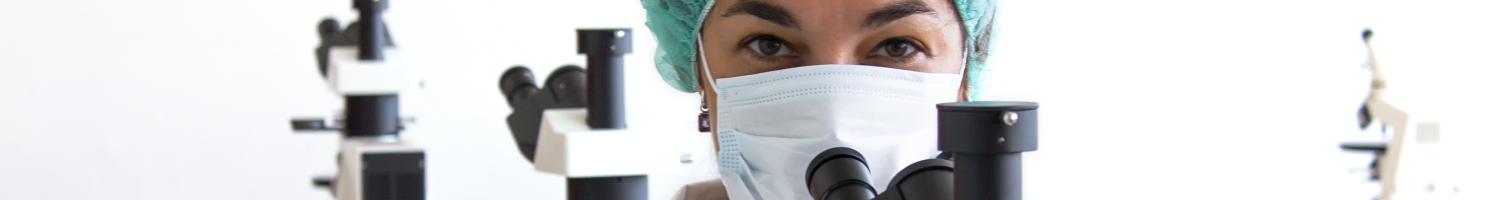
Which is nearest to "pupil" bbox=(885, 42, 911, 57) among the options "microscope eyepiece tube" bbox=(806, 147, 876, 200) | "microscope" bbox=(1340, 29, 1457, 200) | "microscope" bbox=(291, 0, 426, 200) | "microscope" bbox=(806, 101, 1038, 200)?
"microscope" bbox=(291, 0, 426, 200)

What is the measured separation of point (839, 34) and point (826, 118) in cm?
7

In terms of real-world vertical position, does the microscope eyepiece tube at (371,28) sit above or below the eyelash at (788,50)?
above

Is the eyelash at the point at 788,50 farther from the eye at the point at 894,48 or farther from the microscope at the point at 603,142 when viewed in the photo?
the microscope at the point at 603,142

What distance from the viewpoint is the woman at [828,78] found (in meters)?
1.51

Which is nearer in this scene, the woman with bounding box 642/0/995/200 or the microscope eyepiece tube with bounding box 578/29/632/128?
the microscope eyepiece tube with bounding box 578/29/632/128

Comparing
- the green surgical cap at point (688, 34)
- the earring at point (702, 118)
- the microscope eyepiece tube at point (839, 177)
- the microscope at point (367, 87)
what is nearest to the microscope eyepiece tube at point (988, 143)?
the microscope eyepiece tube at point (839, 177)

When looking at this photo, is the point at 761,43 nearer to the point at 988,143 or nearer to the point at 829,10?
the point at 829,10

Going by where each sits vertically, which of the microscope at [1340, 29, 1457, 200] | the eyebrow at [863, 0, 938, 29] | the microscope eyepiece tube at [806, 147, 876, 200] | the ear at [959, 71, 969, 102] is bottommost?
the microscope at [1340, 29, 1457, 200]

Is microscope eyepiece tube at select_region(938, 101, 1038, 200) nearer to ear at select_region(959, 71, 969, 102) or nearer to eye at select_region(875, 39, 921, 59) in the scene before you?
eye at select_region(875, 39, 921, 59)

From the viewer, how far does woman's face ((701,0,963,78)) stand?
4.93ft

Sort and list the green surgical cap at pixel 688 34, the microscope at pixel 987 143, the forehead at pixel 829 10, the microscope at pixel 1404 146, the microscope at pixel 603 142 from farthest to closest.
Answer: the microscope at pixel 1404 146 < the green surgical cap at pixel 688 34 < the forehead at pixel 829 10 < the microscope at pixel 603 142 < the microscope at pixel 987 143

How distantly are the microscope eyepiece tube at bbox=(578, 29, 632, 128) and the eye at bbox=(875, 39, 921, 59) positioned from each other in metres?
0.60

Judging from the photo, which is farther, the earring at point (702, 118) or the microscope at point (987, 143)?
the earring at point (702, 118)

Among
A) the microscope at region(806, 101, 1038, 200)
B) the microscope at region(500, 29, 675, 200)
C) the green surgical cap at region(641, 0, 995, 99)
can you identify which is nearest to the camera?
the microscope at region(806, 101, 1038, 200)
